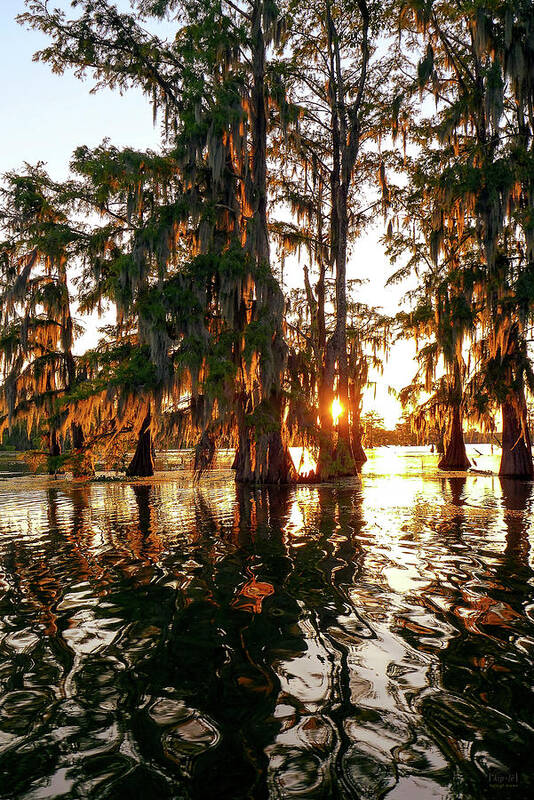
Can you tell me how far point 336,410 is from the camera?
856 inches

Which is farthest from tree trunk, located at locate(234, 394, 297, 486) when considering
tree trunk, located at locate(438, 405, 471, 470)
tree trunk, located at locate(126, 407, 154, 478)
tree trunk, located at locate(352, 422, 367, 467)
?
tree trunk, located at locate(352, 422, 367, 467)

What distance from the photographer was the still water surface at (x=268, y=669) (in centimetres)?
252

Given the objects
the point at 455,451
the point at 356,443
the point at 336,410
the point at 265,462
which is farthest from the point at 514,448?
the point at 356,443

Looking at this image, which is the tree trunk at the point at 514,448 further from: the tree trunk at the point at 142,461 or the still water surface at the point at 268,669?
the tree trunk at the point at 142,461

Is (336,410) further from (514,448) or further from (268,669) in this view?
(268,669)

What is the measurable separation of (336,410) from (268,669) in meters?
18.3

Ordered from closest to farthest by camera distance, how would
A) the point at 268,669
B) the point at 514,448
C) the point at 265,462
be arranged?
the point at 268,669 < the point at 265,462 < the point at 514,448

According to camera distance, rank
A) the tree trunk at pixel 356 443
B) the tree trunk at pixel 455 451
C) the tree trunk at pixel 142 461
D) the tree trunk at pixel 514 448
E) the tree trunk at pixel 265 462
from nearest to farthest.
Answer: the tree trunk at pixel 265 462 < the tree trunk at pixel 514 448 < the tree trunk at pixel 142 461 < the tree trunk at pixel 455 451 < the tree trunk at pixel 356 443

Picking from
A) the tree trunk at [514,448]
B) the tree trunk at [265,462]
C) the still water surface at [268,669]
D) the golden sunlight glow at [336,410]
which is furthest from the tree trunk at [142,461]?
the still water surface at [268,669]

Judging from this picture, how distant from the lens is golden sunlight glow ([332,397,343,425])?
21.0 m

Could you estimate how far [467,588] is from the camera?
548 cm

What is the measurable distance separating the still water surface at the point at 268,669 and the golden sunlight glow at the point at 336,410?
1277cm

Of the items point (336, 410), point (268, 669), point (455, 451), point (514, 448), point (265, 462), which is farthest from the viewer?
point (455, 451)

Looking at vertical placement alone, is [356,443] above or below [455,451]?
above
